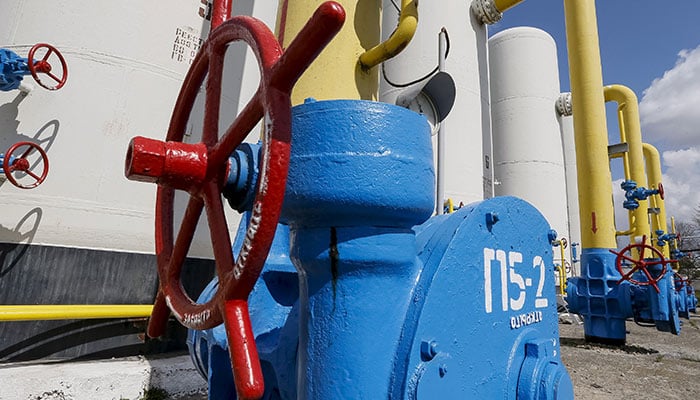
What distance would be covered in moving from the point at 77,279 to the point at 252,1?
234 centimetres

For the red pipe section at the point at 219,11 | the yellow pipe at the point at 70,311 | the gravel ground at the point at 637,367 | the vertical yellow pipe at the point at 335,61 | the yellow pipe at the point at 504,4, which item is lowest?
the gravel ground at the point at 637,367

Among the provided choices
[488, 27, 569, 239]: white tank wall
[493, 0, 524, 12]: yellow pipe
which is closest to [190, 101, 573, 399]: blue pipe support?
[493, 0, 524, 12]: yellow pipe

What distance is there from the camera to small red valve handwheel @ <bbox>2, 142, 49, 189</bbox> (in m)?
1.97

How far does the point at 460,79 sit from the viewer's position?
16.4 ft

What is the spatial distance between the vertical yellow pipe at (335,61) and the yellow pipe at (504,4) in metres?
2.76

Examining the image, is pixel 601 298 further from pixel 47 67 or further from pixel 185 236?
pixel 47 67

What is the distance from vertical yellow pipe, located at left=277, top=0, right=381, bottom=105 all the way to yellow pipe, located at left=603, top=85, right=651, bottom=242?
5.27 meters

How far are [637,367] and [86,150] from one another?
421 cm

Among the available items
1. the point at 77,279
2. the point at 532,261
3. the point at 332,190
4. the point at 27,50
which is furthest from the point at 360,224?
the point at 27,50

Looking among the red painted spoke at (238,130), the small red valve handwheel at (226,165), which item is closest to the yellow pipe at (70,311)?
the small red valve handwheel at (226,165)

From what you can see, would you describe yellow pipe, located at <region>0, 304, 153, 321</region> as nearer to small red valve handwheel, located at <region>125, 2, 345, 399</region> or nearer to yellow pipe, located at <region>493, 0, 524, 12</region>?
small red valve handwheel, located at <region>125, 2, 345, 399</region>

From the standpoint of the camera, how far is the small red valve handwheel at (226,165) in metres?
0.55

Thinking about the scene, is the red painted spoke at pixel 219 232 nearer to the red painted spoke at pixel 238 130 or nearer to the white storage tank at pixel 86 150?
the red painted spoke at pixel 238 130

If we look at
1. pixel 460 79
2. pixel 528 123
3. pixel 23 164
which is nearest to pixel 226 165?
pixel 23 164
